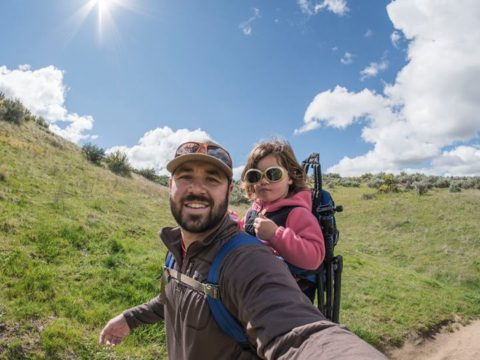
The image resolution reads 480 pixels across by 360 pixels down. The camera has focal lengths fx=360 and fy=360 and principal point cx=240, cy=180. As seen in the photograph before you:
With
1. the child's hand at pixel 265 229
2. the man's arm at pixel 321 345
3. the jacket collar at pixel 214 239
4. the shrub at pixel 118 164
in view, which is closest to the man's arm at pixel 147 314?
the jacket collar at pixel 214 239

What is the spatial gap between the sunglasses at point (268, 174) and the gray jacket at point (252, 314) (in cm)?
91

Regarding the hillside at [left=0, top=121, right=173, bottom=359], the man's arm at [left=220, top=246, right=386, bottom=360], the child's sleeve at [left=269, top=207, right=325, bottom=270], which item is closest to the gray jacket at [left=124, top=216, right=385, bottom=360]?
the man's arm at [left=220, top=246, right=386, bottom=360]

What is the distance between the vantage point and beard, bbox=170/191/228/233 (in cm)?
229

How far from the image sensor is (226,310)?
73.2 inches

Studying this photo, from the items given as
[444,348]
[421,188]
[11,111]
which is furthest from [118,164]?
[421,188]

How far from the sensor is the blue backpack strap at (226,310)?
182 centimetres

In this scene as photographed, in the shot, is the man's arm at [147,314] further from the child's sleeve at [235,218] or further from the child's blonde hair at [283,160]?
the child's blonde hair at [283,160]

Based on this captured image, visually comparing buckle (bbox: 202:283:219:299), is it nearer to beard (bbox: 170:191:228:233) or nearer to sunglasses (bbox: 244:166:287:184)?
beard (bbox: 170:191:228:233)

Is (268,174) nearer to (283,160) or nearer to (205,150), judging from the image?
(283,160)

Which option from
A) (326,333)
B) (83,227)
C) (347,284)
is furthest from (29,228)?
(347,284)

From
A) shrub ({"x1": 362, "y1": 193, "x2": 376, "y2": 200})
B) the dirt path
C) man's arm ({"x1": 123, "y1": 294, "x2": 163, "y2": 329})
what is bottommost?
the dirt path

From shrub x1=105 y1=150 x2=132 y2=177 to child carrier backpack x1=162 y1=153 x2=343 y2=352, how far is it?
64.6 ft

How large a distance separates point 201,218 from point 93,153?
21076mm

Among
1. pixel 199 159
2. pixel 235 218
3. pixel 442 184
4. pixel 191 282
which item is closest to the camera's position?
pixel 191 282
